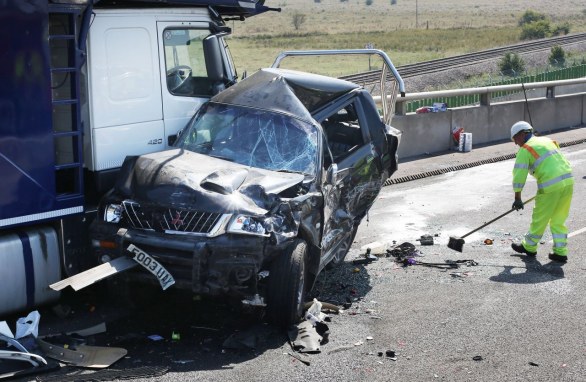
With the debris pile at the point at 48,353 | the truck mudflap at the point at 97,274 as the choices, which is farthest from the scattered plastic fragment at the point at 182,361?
the truck mudflap at the point at 97,274

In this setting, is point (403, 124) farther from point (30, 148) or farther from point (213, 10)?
point (30, 148)

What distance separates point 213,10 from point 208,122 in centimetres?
141

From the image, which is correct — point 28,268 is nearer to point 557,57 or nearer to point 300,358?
point 300,358

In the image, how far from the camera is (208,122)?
30.3 feet

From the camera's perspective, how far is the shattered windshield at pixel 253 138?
344 inches

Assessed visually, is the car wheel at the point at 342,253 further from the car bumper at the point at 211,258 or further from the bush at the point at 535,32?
the bush at the point at 535,32

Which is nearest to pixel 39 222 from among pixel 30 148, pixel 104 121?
pixel 30 148

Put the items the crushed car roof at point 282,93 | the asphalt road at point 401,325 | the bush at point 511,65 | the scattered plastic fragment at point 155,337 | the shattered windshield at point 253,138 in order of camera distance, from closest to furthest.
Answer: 1. the asphalt road at point 401,325
2. the scattered plastic fragment at point 155,337
3. the shattered windshield at point 253,138
4. the crushed car roof at point 282,93
5. the bush at point 511,65

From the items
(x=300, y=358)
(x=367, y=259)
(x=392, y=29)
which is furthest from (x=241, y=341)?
(x=392, y=29)

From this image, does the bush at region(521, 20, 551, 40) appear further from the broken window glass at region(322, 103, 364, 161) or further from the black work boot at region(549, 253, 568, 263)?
the broken window glass at region(322, 103, 364, 161)

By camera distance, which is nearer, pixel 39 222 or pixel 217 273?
pixel 217 273

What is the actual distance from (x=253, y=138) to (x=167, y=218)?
5.42 feet

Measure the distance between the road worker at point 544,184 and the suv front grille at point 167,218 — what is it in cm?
429

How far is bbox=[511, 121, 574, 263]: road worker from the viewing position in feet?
34.0
